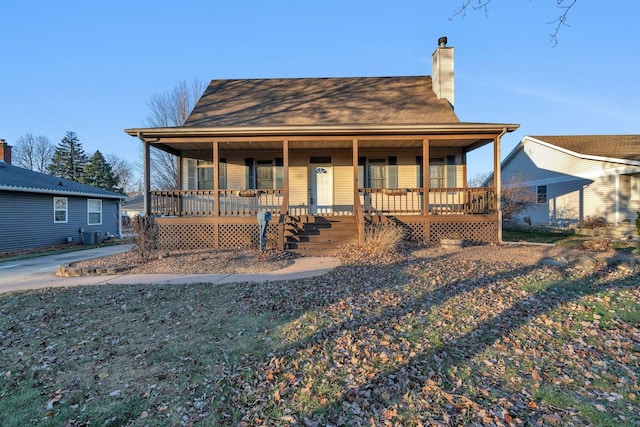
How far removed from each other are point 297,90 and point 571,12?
11067mm

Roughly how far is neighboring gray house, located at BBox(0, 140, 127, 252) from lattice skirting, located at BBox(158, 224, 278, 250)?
26.4 feet

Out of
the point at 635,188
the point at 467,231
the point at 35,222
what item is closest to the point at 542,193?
the point at 635,188

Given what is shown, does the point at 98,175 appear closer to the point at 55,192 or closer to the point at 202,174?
the point at 55,192

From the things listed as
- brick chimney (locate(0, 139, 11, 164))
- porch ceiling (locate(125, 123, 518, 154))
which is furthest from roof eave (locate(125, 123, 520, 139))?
brick chimney (locate(0, 139, 11, 164))

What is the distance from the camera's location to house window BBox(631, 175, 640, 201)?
13.9 m

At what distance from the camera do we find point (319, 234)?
10148 mm

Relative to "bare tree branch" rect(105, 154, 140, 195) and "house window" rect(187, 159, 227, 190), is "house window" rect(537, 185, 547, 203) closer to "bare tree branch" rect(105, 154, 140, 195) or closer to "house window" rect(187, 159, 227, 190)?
"house window" rect(187, 159, 227, 190)

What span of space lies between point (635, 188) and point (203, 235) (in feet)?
55.9

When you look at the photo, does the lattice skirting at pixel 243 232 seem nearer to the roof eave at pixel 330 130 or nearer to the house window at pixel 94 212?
the roof eave at pixel 330 130

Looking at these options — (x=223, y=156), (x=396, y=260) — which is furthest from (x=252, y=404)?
(x=223, y=156)

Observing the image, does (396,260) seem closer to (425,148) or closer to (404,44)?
(425,148)

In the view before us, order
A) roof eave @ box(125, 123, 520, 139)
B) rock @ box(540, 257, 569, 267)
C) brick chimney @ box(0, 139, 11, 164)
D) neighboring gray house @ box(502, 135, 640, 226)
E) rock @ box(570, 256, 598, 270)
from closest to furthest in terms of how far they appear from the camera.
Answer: rock @ box(570, 256, 598, 270)
rock @ box(540, 257, 569, 267)
roof eave @ box(125, 123, 520, 139)
neighboring gray house @ box(502, 135, 640, 226)
brick chimney @ box(0, 139, 11, 164)

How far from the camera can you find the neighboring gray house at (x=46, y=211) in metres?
13.7

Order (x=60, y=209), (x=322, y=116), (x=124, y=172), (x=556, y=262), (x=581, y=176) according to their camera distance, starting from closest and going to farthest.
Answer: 1. (x=556, y=262)
2. (x=322, y=116)
3. (x=581, y=176)
4. (x=60, y=209)
5. (x=124, y=172)
